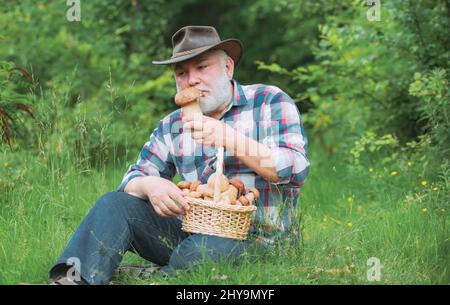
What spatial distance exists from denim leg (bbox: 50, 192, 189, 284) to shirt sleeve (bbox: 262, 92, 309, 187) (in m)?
0.61

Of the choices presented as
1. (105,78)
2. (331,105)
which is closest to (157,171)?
(331,105)

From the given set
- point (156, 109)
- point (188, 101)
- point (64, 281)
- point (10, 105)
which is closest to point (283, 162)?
point (188, 101)

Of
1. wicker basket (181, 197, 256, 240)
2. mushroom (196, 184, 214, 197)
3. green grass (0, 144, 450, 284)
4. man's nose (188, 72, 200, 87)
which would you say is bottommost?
green grass (0, 144, 450, 284)

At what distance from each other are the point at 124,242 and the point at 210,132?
0.64 m

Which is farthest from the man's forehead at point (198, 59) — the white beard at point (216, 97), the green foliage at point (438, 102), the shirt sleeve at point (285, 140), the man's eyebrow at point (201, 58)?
the green foliage at point (438, 102)

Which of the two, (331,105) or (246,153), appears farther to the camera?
(331,105)

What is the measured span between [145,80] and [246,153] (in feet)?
17.4

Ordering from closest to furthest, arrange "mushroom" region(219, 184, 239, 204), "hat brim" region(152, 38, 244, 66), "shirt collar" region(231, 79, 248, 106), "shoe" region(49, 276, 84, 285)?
"shoe" region(49, 276, 84, 285), "mushroom" region(219, 184, 239, 204), "hat brim" region(152, 38, 244, 66), "shirt collar" region(231, 79, 248, 106)

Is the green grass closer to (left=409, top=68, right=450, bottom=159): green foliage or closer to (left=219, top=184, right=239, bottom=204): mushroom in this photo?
(left=219, top=184, right=239, bottom=204): mushroom

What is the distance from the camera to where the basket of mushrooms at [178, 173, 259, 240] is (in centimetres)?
328

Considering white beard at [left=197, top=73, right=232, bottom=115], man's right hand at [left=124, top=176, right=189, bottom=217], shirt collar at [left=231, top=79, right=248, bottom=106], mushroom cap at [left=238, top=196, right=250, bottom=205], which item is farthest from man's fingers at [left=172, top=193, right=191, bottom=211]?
shirt collar at [left=231, top=79, right=248, bottom=106]

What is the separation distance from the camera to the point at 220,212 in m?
3.29

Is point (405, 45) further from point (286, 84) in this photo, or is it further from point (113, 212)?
point (286, 84)

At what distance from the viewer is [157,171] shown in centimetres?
388
